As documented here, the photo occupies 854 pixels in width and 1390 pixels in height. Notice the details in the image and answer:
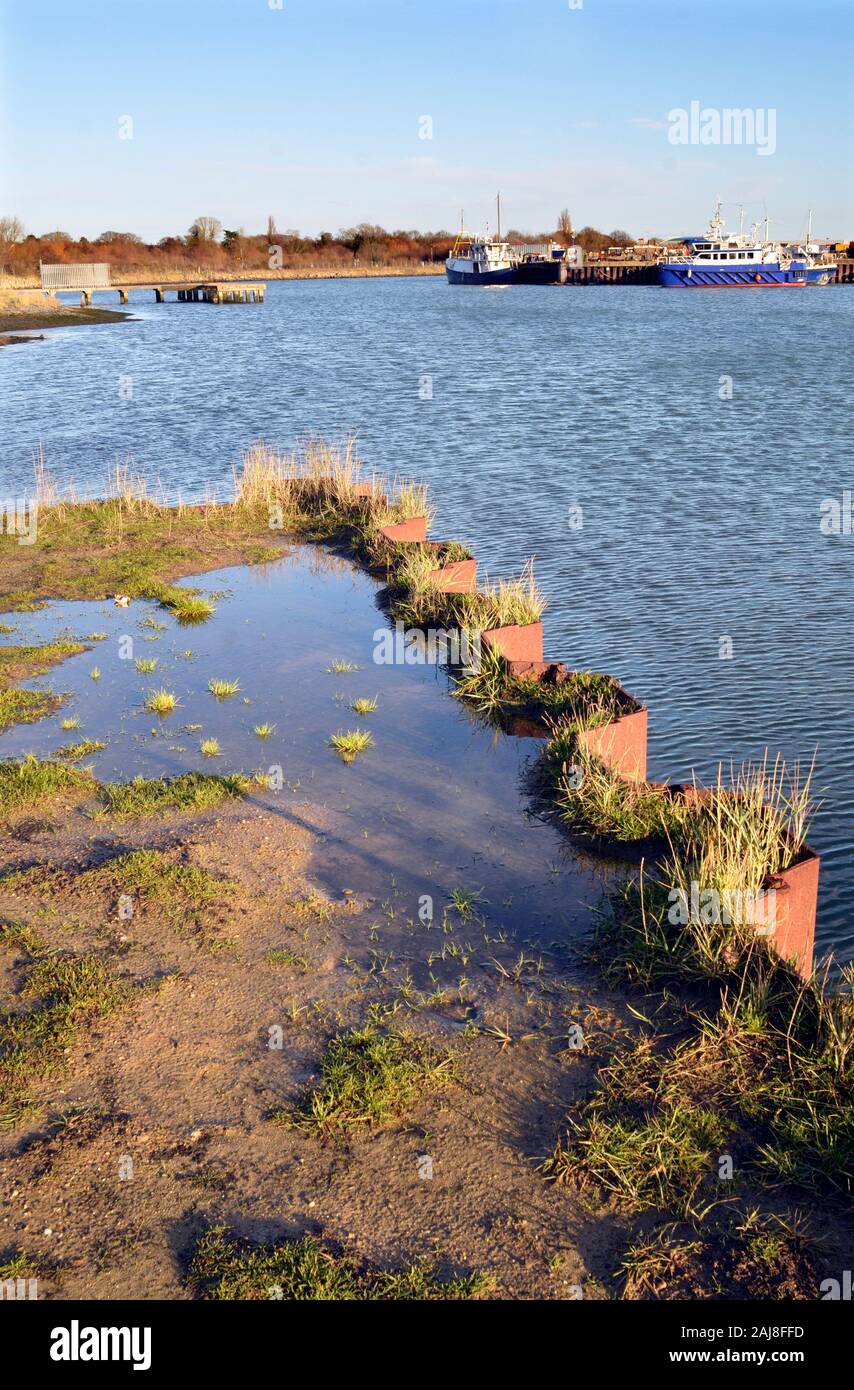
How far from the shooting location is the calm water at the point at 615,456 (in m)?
12.2

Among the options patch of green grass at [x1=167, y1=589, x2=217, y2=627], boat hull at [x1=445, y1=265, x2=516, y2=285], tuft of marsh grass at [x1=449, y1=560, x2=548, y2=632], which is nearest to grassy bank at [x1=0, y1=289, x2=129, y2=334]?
boat hull at [x1=445, y1=265, x2=516, y2=285]

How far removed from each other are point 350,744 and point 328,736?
51 cm

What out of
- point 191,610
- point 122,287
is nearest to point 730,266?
point 122,287

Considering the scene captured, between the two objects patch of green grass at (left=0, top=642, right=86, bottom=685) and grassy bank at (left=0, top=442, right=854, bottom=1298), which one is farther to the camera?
patch of green grass at (left=0, top=642, right=86, bottom=685)

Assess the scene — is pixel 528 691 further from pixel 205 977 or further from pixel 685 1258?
pixel 685 1258

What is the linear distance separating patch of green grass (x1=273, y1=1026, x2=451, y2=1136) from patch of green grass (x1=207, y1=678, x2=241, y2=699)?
566 cm

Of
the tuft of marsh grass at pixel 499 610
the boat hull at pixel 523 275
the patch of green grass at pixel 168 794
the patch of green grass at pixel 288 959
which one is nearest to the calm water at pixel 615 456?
the tuft of marsh grass at pixel 499 610

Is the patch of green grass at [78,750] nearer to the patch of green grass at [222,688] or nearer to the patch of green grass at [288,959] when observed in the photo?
the patch of green grass at [222,688]

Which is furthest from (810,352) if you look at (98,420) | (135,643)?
(135,643)

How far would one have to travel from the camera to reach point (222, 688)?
36.4 feet

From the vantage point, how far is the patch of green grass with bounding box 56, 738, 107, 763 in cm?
949

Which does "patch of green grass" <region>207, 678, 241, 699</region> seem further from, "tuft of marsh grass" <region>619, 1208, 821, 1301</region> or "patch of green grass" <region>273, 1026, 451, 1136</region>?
"tuft of marsh grass" <region>619, 1208, 821, 1301</region>

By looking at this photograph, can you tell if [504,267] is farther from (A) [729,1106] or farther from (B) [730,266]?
(A) [729,1106]

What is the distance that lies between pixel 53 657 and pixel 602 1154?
29.6 ft
